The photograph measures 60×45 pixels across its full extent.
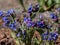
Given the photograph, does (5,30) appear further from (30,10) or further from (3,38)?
(30,10)

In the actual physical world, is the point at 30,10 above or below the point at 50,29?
above

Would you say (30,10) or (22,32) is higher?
(30,10)

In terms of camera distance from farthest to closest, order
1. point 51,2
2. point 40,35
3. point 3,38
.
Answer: point 51,2 < point 3,38 < point 40,35

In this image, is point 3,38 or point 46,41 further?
point 3,38

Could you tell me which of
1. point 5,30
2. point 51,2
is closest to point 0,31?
point 5,30

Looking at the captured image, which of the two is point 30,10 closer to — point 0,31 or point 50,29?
point 50,29

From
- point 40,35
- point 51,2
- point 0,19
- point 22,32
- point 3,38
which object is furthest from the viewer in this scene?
point 51,2

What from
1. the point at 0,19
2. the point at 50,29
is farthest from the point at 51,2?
the point at 50,29

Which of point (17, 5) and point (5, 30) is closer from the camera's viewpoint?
point (5, 30)

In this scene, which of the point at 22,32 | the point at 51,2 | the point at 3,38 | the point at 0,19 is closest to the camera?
the point at 22,32
